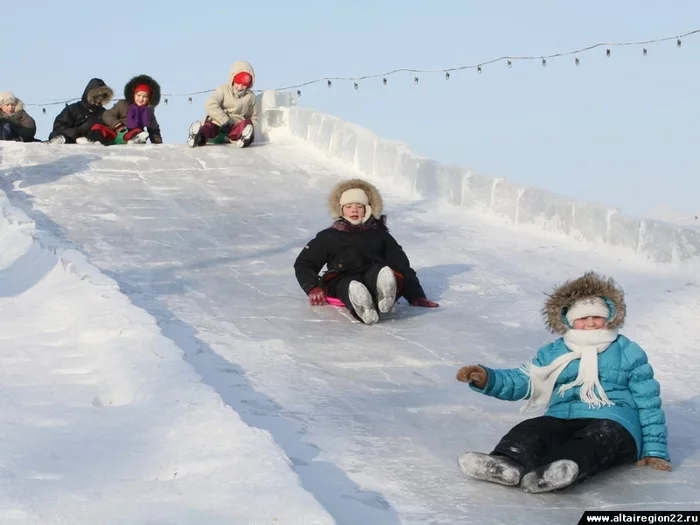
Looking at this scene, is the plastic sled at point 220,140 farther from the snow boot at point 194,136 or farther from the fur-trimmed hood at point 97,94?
the fur-trimmed hood at point 97,94

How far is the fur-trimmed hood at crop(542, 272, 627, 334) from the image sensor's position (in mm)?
4246

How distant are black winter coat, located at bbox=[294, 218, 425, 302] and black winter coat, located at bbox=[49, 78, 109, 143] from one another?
7639 mm

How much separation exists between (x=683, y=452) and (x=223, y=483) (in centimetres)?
174

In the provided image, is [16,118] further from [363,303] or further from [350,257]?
[363,303]

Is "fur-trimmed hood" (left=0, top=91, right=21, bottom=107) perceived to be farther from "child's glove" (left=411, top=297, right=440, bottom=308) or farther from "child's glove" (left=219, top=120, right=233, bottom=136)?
"child's glove" (left=411, top=297, right=440, bottom=308)

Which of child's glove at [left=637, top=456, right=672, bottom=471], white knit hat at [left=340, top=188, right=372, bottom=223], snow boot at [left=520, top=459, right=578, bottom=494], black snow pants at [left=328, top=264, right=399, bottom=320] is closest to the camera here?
snow boot at [left=520, top=459, right=578, bottom=494]

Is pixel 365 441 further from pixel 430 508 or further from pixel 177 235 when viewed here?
pixel 177 235

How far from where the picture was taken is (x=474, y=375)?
4113 mm

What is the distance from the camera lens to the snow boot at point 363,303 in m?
6.15

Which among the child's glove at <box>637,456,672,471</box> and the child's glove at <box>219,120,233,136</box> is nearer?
the child's glove at <box>637,456,672,471</box>

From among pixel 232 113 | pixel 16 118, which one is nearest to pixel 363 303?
pixel 232 113

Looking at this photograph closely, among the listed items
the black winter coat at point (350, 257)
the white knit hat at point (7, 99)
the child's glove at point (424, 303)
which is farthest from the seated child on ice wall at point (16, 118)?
the child's glove at point (424, 303)

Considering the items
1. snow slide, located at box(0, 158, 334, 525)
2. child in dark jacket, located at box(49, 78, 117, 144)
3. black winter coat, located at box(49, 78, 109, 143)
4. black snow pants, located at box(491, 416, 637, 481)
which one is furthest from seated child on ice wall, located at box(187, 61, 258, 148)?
black snow pants, located at box(491, 416, 637, 481)

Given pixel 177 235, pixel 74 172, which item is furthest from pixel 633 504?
pixel 74 172
